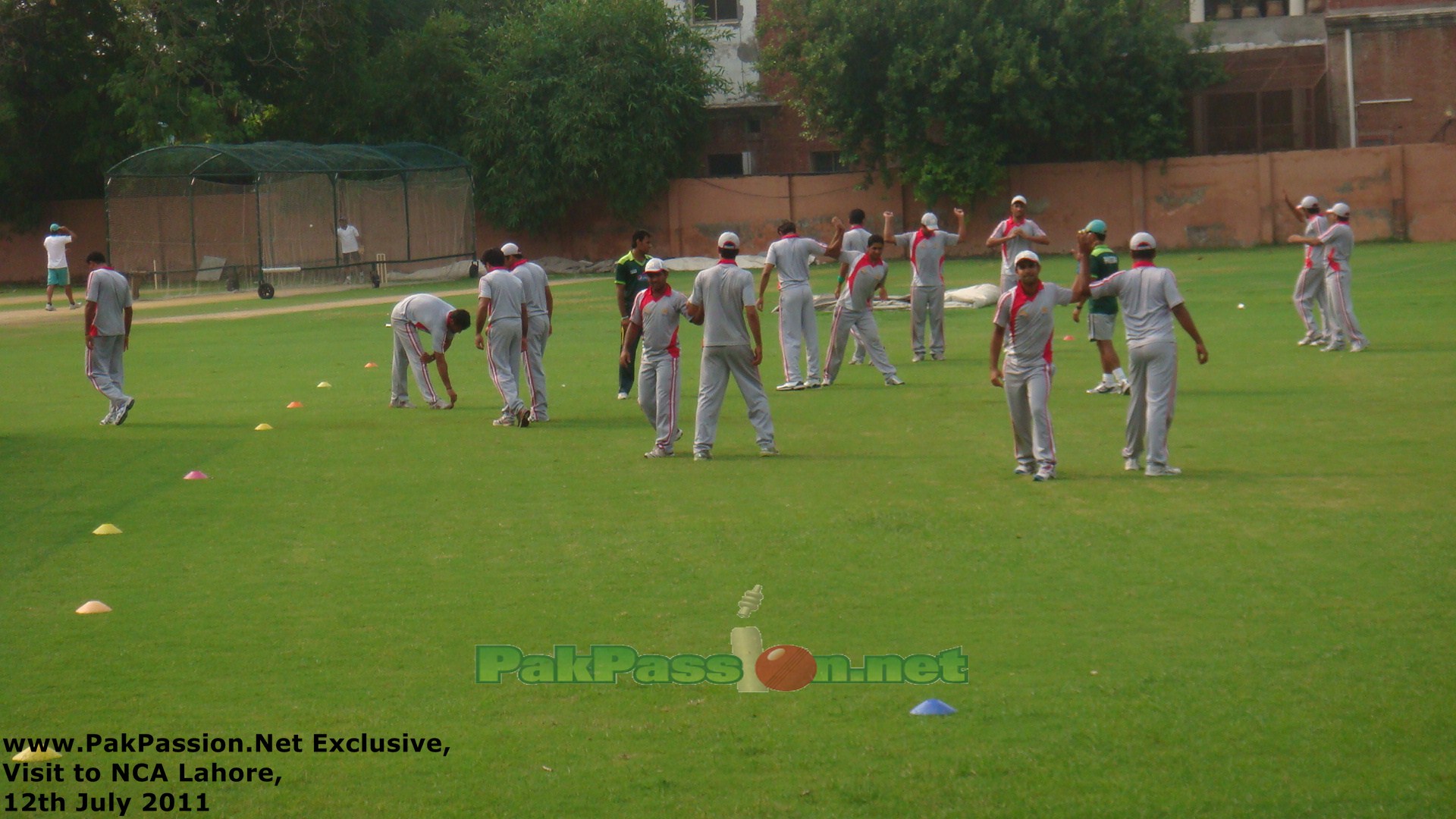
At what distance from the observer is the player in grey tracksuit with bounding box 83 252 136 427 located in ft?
47.8

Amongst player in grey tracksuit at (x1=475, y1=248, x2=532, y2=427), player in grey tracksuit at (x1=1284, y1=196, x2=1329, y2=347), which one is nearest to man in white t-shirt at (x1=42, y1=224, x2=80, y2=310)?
player in grey tracksuit at (x1=475, y1=248, x2=532, y2=427)

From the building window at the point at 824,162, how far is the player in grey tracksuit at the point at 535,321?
30177 millimetres

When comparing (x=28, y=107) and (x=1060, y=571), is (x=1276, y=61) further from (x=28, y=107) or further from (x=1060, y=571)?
(x=1060, y=571)

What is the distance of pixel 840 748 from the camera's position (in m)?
5.40

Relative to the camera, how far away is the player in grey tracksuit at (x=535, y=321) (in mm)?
14141

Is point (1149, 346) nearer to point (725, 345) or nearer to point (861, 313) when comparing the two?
point (725, 345)

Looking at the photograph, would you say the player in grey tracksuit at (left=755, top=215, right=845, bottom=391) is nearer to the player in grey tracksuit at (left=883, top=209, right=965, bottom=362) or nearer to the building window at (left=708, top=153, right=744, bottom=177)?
the player in grey tracksuit at (left=883, top=209, right=965, bottom=362)

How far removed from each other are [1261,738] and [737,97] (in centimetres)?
4015

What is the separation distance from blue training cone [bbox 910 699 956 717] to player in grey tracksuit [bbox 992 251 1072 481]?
15.4ft

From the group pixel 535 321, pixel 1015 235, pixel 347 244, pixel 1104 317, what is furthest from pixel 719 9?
pixel 1104 317

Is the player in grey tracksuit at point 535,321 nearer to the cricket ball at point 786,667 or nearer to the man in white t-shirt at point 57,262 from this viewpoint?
the cricket ball at point 786,667

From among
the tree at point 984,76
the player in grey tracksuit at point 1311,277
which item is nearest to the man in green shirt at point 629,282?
the player in grey tracksuit at point 1311,277

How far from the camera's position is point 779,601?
24.0 feet

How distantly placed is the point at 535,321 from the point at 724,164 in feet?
103
